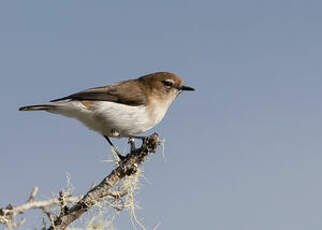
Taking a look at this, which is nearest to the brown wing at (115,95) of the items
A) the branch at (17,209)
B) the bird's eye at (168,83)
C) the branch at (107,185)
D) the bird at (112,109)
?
the bird at (112,109)

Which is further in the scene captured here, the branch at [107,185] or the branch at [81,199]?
the branch at [107,185]

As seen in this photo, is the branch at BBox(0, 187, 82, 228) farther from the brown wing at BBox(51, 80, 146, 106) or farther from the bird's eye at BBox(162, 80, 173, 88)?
the bird's eye at BBox(162, 80, 173, 88)

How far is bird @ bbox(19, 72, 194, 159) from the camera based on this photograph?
6.90 m

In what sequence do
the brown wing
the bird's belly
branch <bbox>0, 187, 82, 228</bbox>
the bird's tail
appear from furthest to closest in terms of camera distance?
the brown wing → the bird's belly → the bird's tail → branch <bbox>0, 187, 82, 228</bbox>

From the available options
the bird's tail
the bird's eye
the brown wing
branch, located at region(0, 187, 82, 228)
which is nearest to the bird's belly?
the brown wing

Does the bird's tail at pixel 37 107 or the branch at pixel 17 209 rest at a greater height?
the bird's tail at pixel 37 107

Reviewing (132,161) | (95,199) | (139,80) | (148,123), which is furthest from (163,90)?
(95,199)

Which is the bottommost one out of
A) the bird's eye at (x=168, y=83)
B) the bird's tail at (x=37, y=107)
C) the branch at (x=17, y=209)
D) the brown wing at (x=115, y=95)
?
the branch at (x=17, y=209)

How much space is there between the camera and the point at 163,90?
27.3 ft

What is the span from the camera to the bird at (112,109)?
6.90 m

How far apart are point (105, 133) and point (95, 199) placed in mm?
2543

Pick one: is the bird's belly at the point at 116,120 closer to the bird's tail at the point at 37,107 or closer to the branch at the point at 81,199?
the bird's tail at the point at 37,107

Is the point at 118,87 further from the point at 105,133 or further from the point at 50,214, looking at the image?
the point at 50,214

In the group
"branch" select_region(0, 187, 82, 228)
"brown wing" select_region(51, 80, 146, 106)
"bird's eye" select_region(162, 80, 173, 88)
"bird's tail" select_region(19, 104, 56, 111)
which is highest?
"bird's eye" select_region(162, 80, 173, 88)
